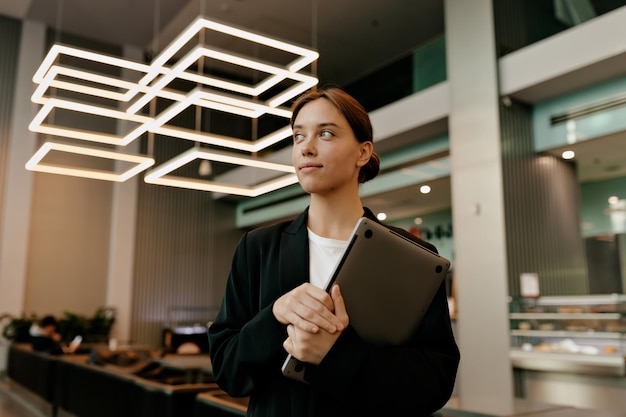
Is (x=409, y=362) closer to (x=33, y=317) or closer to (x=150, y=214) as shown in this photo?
(x=33, y=317)

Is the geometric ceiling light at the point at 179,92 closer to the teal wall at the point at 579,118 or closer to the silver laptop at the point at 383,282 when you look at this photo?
the teal wall at the point at 579,118

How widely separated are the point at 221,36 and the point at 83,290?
5483 millimetres

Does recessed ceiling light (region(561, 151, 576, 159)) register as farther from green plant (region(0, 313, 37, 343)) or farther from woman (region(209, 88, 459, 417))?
green plant (region(0, 313, 37, 343))

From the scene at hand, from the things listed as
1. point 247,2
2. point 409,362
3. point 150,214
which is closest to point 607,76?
point 247,2

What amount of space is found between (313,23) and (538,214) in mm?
5219

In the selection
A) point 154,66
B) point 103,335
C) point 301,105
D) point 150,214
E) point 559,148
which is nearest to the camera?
point 301,105

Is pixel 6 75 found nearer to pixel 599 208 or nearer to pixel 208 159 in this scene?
pixel 208 159

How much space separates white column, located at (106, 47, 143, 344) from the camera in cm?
1168

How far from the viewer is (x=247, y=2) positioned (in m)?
9.48

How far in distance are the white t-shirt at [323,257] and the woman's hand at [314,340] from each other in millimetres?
152

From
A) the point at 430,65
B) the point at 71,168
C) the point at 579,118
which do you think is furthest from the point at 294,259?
the point at 430,65

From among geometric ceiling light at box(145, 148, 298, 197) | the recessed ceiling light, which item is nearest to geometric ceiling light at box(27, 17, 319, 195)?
geometric ceiling light at box(145, 148, 298, 197)

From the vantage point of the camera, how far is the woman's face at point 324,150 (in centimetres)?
103

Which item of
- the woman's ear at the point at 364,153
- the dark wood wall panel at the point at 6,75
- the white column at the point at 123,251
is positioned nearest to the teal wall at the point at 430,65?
the white column at the point at 123,251
